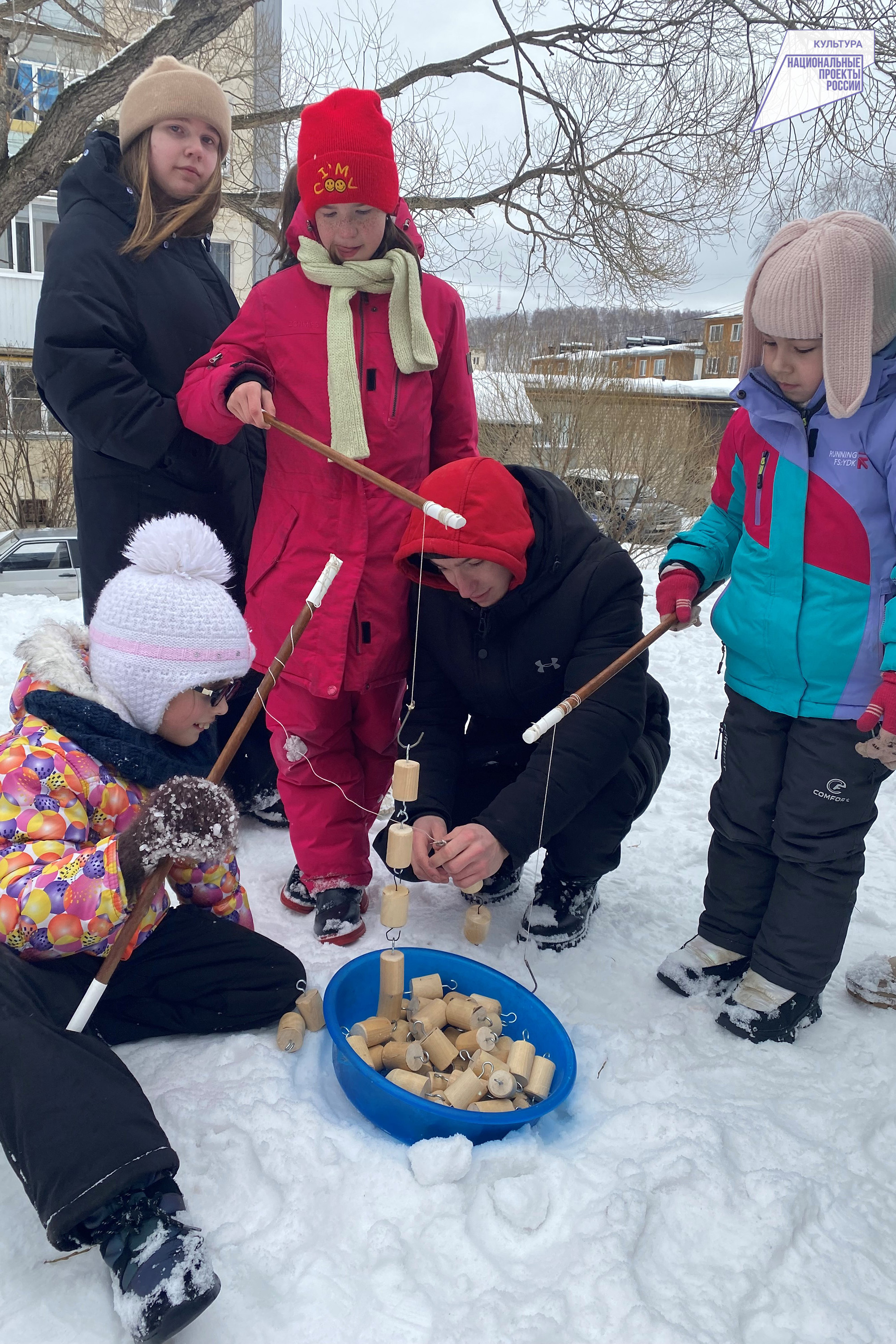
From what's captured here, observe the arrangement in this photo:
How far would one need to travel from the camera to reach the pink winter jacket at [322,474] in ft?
7.33

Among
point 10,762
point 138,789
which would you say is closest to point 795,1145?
point 138,789

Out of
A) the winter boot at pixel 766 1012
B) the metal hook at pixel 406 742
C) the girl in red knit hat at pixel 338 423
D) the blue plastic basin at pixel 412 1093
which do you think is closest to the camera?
the blue plastic basin at pixel 412 1093

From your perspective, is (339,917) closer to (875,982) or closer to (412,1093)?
(412,1093)

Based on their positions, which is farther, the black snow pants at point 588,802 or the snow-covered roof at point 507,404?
the snow-covered roof at point 507,404

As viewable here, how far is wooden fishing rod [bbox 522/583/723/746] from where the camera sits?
1.84 metres

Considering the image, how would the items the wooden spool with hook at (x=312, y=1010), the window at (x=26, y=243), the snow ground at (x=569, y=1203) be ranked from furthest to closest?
the window at (x=26, y=243) → the wooden spool with hook at (x=312, y=1010) → the snow ground at (x=569, y=1203)

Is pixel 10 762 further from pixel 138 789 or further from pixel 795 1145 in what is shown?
pixel 795 1145

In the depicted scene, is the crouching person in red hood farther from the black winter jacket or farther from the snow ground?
the snow ground

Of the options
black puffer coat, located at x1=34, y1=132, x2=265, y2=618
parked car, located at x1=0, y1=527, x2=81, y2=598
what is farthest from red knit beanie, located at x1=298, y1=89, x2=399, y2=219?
parked car, located at x1=0, y1=527, x2=81, y2=598

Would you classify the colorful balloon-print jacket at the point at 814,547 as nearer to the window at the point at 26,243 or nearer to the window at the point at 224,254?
the window at the point at 224,254

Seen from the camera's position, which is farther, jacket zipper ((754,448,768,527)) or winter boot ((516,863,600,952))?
winter boot ((516,863,600,952))

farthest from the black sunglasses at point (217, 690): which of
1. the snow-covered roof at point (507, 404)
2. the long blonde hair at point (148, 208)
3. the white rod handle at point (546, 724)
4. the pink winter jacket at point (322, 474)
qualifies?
the snow-covered roof at point (507, 404)

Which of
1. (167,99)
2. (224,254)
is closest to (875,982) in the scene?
(167,99)

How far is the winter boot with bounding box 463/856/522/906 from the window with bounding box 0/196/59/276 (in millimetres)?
15833
